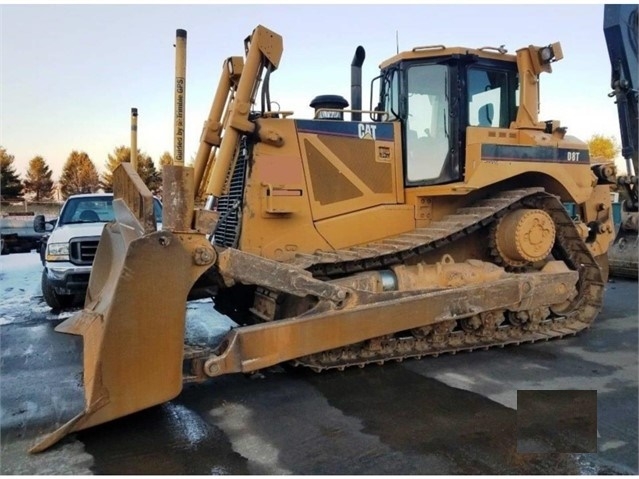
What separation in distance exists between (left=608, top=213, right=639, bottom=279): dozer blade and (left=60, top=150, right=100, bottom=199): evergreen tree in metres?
46.3

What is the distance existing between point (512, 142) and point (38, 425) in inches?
200

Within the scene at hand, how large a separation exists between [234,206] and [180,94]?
1.46 metres

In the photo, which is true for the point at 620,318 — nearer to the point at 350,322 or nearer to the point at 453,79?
the point at 453,79

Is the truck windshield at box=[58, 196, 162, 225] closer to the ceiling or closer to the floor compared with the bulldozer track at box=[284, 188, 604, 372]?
closer to the ceiling

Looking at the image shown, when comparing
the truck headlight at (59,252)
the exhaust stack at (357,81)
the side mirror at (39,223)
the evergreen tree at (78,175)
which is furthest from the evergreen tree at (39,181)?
the exhaust stack at (357,81)

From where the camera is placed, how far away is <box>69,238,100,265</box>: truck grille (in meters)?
7.26

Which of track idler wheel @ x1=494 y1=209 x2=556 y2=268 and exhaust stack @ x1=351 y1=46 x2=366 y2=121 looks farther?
exhaust stack @ x1=351 y1=46 x2=366 y2=121

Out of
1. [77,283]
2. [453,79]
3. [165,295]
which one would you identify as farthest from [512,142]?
[77,283]

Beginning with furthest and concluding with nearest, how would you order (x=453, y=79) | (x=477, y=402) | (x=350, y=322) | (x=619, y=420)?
(x=453, y=79) → (x=350, y=322) → (x=477, y=402) → (x=619, y=420)

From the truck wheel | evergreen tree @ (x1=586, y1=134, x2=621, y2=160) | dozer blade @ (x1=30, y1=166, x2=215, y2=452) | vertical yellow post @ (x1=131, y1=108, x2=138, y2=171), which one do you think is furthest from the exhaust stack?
evergreen tree @ (x1=586, y1=134, x2=621, y2=160)

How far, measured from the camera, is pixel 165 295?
3527mm

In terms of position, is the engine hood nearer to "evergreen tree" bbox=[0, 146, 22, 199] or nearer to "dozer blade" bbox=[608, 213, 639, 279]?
"dozer blade" bbox=[608, 213, 639, 279]

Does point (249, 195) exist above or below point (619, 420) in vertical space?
above

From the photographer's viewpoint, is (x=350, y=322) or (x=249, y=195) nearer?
(x=350, y=322)
